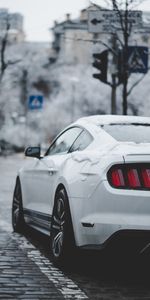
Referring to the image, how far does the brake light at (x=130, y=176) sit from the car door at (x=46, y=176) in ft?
3.79

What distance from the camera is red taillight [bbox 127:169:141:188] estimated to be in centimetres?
616

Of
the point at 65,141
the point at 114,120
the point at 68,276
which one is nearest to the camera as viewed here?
the point at 68,276

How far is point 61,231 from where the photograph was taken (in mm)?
6895

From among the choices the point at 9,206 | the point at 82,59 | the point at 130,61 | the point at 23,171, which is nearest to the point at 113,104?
the point at 130,61

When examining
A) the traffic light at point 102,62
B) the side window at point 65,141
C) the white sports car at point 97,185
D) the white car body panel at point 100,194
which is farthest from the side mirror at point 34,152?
the traffic light at point 102,62

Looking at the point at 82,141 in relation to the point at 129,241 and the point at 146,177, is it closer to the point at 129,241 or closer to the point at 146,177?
the point at 146,177

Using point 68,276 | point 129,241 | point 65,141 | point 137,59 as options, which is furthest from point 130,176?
point 137,59

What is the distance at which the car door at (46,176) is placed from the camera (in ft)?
24.9

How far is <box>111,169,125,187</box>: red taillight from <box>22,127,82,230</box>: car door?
45.4 inches

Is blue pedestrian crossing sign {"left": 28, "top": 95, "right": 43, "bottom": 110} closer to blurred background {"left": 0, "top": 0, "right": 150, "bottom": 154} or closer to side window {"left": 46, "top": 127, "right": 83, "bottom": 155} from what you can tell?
blurred background {"left": 0, "top": 0, "right": 150, "bottom": 154}

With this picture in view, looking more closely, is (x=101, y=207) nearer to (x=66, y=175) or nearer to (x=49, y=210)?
(x=66, y=175)

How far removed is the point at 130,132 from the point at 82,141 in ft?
1.59

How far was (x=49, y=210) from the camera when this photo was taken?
25.0ft

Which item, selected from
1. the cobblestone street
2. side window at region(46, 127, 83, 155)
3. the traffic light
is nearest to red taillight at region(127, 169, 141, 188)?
the cobblestone street
